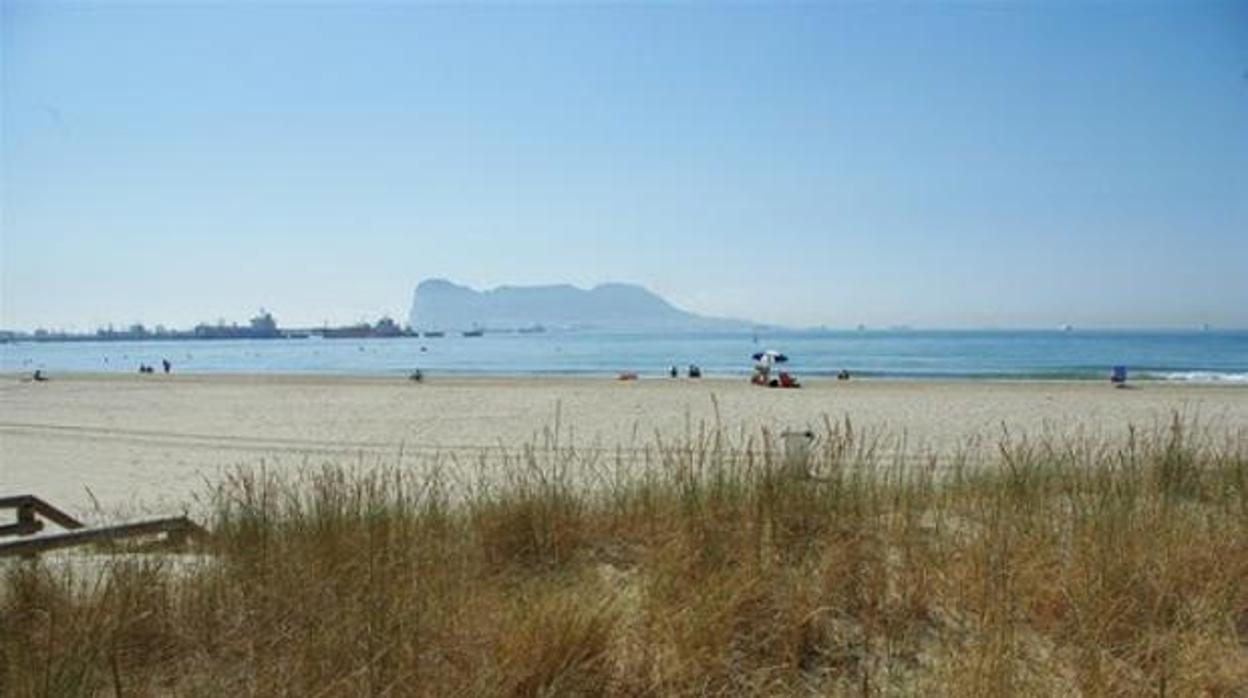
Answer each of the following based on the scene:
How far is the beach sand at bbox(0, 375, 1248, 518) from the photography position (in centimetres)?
1340

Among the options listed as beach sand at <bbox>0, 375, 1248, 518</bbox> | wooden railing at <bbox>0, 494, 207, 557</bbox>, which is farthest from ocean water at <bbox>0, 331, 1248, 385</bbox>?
wooden railing at <bbox>0, 494, 207, 557</bbox>

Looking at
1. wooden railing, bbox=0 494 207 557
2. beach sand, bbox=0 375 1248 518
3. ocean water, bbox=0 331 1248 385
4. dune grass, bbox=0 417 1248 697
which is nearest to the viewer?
dune grass, bbox=0 417 1248 697

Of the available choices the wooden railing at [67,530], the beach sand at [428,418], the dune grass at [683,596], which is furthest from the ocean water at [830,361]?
the wooden railing at [67,530]

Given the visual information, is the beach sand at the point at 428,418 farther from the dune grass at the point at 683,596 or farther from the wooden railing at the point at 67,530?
the dune grass at the point at 683,596

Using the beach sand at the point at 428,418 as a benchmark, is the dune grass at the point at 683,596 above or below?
above

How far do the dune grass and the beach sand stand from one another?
3312mm

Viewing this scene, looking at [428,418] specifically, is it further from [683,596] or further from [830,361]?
[830,361]

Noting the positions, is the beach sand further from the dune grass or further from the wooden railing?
the dune grass

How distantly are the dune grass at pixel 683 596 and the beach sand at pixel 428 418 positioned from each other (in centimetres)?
331

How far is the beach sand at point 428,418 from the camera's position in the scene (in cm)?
1340

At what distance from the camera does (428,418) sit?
72.7 ft

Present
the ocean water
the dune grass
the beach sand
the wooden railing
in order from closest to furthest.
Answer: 1. the dune grass
2. the wooden railing
3. the beach sand
4. the ocean water

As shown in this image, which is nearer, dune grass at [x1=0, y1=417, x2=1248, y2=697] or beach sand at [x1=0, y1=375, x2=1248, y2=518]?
dune grass at [x1=0, y1=417, x2=1248, y2=697]

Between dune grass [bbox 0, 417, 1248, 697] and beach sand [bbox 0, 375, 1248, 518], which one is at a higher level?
A: dune grass [bbox 0, 417, 1248, 697]
